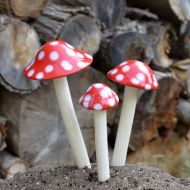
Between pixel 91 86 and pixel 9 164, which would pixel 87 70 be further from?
pixel 91 86

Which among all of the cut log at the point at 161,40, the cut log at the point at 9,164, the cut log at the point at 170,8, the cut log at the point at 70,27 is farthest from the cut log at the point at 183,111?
the cut log at the point at 9,164

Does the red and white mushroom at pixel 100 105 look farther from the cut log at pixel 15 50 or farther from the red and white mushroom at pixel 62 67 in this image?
the cut log at pixel 15 50

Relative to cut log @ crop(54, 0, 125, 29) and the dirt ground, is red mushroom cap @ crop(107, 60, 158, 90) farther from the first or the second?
cut log @ crop(54, 0, 125, 29)

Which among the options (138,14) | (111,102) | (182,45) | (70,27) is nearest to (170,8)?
(138,14)

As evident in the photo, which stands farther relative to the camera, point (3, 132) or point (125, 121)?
point (3, 132)

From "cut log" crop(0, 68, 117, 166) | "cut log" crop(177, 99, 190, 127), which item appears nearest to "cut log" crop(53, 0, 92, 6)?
"cut log" crop(0, 68, 117, 166)

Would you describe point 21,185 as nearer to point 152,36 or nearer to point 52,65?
point 52,65
